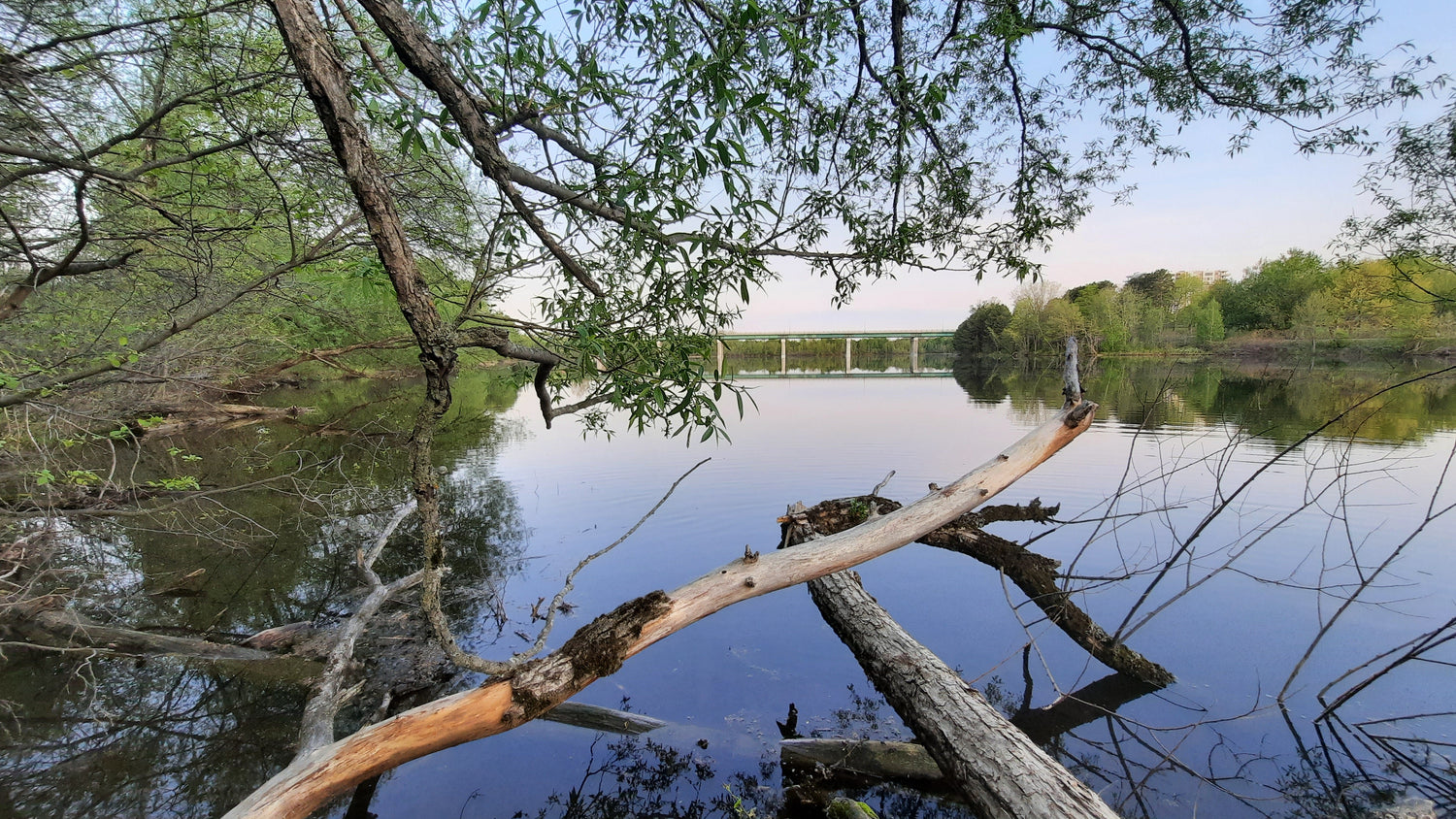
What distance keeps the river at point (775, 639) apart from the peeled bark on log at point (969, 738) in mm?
425

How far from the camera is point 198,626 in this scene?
4.95m

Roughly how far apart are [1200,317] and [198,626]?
193ft

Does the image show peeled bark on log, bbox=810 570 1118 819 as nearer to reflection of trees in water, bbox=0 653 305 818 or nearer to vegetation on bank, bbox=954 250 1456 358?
reflection of trees in water, bbox=0 653 305 818

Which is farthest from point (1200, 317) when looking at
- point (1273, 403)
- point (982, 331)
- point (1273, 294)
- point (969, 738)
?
point (969, 738)

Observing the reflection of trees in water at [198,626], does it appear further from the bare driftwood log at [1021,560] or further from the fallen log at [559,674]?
the bare driftwood log at [1021,560]

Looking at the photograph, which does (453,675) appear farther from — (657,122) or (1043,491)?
(1043,491)

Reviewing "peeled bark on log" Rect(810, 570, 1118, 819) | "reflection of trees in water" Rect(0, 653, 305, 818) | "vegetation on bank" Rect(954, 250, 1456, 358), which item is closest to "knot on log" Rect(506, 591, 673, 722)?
"peeled bark on log" Rect(810, 570, 1118, 819)

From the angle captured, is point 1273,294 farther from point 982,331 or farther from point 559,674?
point 559,674

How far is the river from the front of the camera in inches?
128

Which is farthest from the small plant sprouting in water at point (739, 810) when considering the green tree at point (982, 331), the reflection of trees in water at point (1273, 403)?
the green tree at point (982, 331)

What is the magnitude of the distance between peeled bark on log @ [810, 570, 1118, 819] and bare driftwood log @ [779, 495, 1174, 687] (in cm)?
108

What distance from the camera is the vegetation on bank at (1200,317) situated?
32969mm

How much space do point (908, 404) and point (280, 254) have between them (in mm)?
18864

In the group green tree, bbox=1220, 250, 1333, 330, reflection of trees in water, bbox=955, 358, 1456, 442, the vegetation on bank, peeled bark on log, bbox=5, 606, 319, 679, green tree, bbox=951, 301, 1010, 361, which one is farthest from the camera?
Result: green tree, bbox=951, 301, 1010, 361
